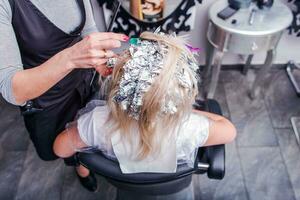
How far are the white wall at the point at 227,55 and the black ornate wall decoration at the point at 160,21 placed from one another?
0.08 meters

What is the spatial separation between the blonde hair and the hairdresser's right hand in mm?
48

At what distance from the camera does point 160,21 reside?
143 centimetres

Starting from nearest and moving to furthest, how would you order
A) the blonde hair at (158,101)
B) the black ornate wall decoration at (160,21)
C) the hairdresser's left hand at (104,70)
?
the blonde hair at (158,101) < the hairdresser's left hand at (104,70) < the black ornate wall decoration at (160,21)

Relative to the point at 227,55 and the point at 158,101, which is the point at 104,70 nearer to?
the point at 158,101

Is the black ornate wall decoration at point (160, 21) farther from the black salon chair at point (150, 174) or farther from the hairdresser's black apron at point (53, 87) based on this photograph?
the black salon chair at point (150, 174)

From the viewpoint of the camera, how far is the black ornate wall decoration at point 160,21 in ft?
4.65

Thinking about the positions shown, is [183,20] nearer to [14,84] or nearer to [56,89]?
[56,89]

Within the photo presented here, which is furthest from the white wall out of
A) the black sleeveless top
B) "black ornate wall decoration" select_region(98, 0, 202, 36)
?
the black sleeveless top

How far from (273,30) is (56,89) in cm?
89

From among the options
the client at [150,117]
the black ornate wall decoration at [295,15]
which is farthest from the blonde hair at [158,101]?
the black ornate wall decoration at [295,15]

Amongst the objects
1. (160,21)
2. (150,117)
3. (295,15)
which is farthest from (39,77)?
(295,15)

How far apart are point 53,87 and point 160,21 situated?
68 centimetres

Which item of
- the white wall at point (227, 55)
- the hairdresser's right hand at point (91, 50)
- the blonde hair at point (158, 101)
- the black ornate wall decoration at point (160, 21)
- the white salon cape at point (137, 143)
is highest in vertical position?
the hairdresser's right hand at point (91, 50)

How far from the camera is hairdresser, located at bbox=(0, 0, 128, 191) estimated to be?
2.11 feet
